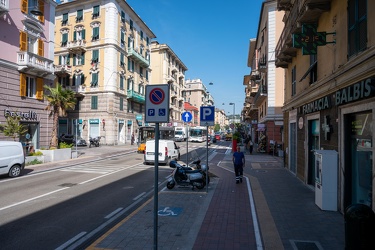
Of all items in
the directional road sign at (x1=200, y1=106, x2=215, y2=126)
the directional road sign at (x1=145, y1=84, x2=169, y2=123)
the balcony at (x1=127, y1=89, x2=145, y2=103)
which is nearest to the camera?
the directional road sign at (x1=145, y1=84, x2=169, y2=123)

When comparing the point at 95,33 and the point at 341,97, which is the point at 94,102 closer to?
the point at 95,33

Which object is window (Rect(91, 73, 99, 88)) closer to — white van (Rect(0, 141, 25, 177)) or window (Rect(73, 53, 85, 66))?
window (Rect(73, 53, 85, 66))

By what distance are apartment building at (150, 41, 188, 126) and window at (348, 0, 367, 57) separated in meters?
50.7

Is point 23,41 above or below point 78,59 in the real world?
below

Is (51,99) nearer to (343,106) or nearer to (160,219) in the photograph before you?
(160,219)

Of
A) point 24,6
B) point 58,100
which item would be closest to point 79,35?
point 24,6

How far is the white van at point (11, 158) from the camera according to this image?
12626 mm

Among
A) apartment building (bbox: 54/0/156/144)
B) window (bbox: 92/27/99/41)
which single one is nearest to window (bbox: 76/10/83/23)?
apartment building (bbox: 54/0/156/144)

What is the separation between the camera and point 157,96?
15.2ft

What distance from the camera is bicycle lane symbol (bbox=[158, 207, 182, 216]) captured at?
7.58 m

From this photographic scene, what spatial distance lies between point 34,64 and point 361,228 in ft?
78.4

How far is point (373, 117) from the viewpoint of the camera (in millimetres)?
6105

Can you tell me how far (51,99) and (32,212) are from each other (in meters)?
15.4

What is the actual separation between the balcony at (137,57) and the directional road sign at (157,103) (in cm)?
3982
